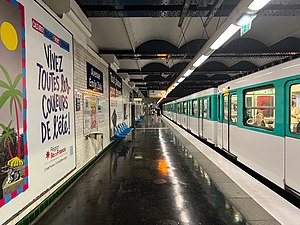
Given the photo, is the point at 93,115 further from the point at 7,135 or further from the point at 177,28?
the point at 7,135

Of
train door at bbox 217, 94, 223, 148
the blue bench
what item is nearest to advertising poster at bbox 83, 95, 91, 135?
the blue bench

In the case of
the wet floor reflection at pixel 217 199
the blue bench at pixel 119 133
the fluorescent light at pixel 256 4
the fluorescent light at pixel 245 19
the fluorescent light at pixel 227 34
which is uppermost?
the fluorescent light at pixel 227 34

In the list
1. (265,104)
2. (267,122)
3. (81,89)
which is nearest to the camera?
(267,122)

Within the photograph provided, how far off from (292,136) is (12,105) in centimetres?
369

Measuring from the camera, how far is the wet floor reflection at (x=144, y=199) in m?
2.69

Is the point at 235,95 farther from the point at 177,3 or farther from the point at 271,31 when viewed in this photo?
the point at 177,3

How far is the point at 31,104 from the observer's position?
2.63 metres

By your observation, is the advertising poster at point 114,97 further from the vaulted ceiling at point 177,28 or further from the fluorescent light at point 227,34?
the fluorescent light at point 227,34

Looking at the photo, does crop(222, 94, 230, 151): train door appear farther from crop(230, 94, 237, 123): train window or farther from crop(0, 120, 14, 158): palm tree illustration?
crop(0, 120, 14, 158): palm tree illustration

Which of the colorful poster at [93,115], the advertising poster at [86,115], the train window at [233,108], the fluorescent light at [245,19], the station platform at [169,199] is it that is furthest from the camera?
the train window at [233,108]

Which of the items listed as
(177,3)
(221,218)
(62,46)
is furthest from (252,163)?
(62,46)

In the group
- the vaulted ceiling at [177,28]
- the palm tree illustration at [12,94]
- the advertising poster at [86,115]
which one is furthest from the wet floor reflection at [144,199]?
the vaulted ceiling at [177,28]

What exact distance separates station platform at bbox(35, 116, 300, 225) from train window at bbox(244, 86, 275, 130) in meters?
1.07

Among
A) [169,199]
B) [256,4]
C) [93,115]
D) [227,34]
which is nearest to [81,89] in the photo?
[93,115]
